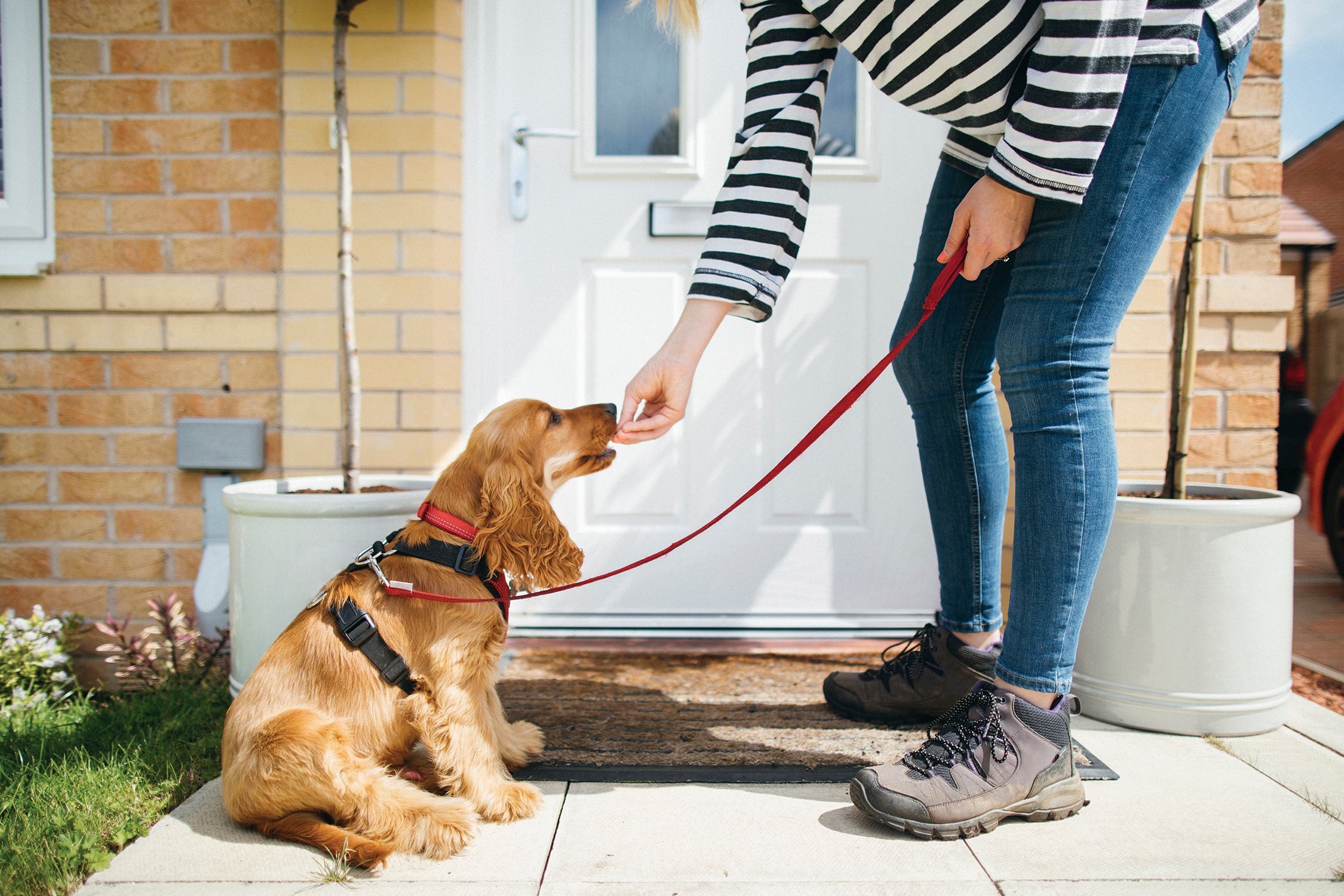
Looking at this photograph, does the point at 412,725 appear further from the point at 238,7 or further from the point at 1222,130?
the point at 1222,130

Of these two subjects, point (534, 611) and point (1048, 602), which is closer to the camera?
point (1048, 602)

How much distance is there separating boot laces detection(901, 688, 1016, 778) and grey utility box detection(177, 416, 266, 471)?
2243 millimetres

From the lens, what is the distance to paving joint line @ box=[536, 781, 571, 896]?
131cm

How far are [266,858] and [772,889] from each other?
88 centimetres

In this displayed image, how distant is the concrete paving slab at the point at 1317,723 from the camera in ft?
6.18

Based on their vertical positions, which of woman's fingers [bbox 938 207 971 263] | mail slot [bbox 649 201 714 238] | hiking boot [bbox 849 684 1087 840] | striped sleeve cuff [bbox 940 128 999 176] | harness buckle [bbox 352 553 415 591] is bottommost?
hiking boot [bbox 849 684 1087 840]

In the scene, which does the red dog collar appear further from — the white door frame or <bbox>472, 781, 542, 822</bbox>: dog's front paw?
the white door frame

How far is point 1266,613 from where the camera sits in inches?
74.0

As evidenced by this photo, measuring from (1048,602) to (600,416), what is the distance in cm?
101

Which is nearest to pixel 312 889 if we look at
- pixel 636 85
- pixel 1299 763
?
pixel 1299 763

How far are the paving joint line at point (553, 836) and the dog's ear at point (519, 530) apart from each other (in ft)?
1.39

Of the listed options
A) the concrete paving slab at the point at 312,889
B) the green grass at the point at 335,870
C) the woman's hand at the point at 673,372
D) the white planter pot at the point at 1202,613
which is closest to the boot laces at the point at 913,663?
the white planter pot at the point at 1202,613

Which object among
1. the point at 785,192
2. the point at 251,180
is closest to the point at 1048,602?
the point at 785,192

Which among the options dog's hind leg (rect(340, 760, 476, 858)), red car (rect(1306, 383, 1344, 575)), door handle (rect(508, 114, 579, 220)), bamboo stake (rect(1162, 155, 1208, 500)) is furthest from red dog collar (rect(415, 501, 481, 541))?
red car (rect(1306, 383, 1344, 575))
